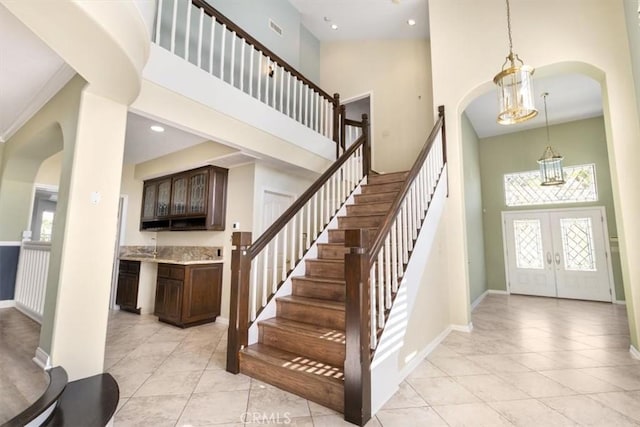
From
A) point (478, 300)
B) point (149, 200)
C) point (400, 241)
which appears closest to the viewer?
point (400, 241)

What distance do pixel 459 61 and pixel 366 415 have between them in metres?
4.70

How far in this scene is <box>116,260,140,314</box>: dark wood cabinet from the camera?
206 inches

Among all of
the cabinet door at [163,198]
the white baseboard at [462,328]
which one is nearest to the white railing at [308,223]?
the white baseboard at [462,328]

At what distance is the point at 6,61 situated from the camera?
8.21 feet

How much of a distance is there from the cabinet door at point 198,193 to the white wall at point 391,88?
3525 mm

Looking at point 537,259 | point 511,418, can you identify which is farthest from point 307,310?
point 537,259

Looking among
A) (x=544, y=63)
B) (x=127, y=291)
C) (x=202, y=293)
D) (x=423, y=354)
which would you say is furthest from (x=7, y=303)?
(x=544, y=63)

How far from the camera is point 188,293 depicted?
437cm

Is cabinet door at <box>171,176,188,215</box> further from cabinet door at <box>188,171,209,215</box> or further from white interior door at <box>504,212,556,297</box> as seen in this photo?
white interior door at <box>504,212,556,297</box>

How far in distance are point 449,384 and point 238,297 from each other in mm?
2003

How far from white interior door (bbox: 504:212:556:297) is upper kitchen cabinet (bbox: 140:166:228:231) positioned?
6706 millimetres

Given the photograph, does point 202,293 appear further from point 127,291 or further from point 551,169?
point 551,169

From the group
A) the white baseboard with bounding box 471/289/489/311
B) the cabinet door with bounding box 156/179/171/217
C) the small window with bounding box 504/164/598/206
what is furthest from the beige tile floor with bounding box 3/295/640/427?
the small window with bounding box 504/164/598/206

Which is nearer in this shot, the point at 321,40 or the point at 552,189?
the point at 552,189
